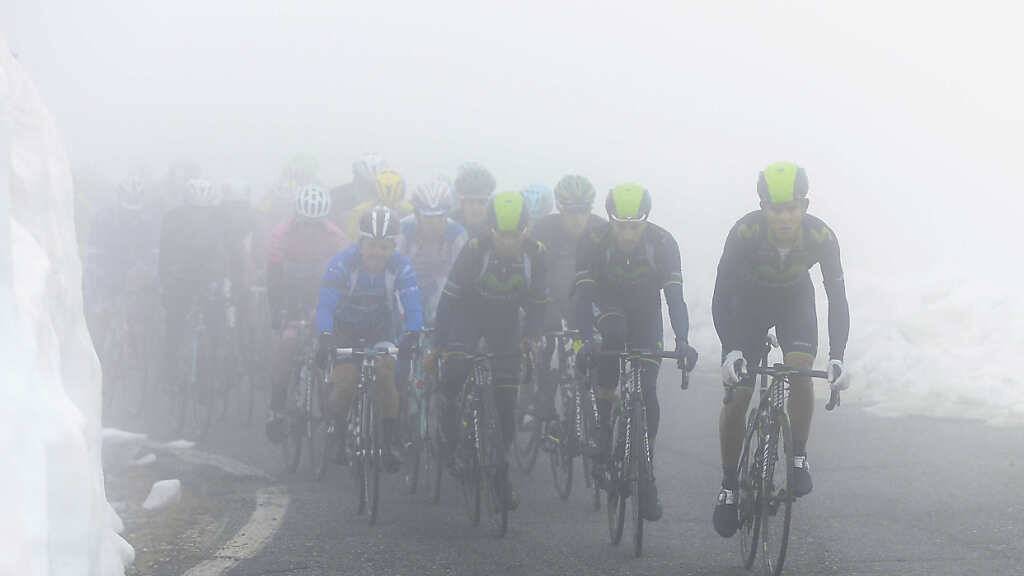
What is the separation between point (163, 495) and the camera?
32.4 feet

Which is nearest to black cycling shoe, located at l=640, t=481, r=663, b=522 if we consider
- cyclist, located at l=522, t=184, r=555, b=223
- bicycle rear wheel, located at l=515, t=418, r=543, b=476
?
bicycle rear wheel, located at l=515, t=418, r=543, b=476

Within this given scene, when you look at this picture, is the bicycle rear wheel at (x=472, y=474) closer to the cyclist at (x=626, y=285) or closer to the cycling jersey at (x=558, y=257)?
the cyclist at (x=626, y=285)

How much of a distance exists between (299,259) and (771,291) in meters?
→ 6.29

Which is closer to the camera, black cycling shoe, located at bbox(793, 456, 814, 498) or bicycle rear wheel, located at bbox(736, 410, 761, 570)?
black cycling shoe, located at bbox(793, 456, 814, 498)

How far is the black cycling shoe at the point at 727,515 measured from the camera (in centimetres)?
754

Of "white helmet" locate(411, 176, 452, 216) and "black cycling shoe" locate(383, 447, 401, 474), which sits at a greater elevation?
"white helmet" locate(411, 176, 452, 216)

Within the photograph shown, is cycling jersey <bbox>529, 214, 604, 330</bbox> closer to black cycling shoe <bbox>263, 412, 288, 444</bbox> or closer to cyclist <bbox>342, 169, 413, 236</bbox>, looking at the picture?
cyclist <bbox>342, 169, 413, 236</bbox>

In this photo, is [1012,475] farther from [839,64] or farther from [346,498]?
[839,64]

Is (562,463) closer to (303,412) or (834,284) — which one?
(303,412)

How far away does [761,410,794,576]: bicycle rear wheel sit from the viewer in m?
6.92

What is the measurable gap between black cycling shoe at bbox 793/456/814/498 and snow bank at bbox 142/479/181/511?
4.69m

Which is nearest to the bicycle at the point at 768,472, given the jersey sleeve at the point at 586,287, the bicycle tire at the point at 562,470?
the jersey sleeve at the point at 586,287

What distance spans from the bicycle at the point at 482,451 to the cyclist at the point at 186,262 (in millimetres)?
5619

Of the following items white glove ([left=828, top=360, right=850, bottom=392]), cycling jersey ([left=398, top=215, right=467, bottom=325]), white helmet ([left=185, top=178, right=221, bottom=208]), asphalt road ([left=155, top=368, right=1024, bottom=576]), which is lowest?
asphalt road ([left=155, top=368, right=1024, bottom=576])
